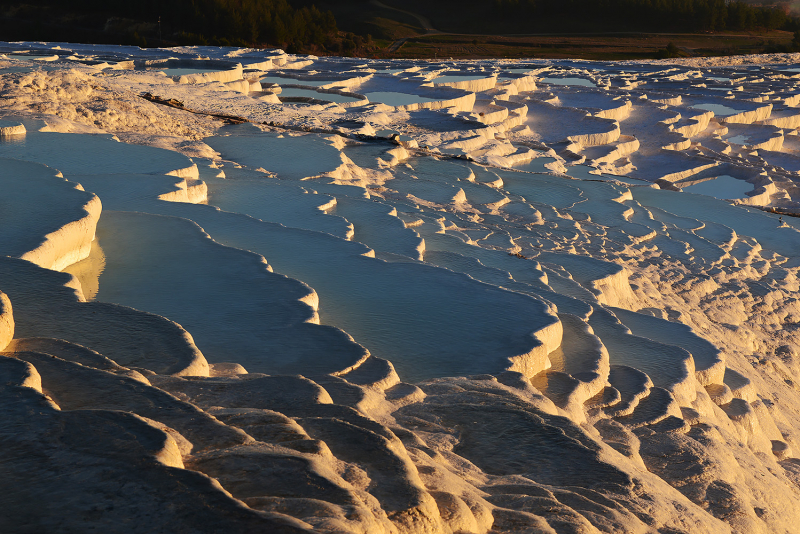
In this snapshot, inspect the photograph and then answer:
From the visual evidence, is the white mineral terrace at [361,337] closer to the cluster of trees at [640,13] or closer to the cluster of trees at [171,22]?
the cluster of trees at [171,22]

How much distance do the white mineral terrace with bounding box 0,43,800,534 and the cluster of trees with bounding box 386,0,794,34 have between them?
1009 inches

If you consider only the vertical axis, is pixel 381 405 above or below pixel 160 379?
below

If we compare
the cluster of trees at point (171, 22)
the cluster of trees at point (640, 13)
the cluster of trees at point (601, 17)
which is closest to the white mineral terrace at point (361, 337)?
the cluster of trees at point (171, 22)

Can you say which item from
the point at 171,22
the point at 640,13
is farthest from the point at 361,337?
the point at 640,13

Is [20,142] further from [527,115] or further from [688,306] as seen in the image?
[527,115]

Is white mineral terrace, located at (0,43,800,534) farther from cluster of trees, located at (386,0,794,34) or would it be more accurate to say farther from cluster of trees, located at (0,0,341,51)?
cluster of trees, located at (386,0,794,34)

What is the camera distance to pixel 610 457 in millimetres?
1952

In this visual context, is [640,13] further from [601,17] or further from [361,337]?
[361,337]

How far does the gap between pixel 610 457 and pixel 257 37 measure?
1742 cm

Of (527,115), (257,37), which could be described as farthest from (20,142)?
(257,37)

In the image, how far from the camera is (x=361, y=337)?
249cm

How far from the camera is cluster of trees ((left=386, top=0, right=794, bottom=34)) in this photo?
97.8 ft

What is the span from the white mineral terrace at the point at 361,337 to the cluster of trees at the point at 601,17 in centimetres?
2562

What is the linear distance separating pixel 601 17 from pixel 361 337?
3088 centimetres
